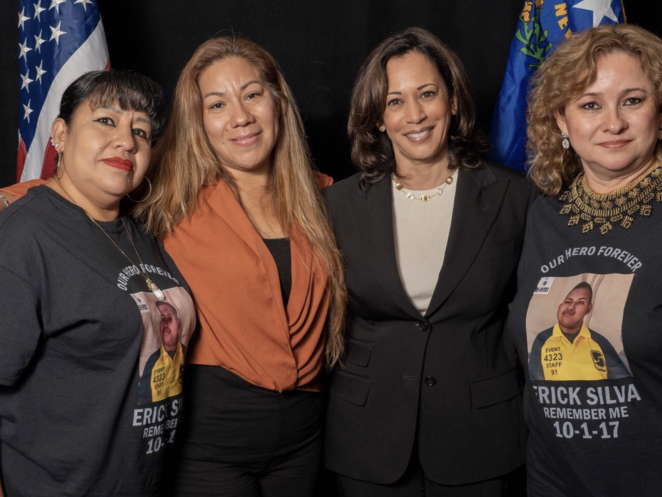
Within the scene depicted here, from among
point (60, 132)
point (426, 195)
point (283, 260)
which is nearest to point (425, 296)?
point (426, 195)

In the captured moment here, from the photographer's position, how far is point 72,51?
8.54 feet

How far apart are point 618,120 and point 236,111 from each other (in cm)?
103

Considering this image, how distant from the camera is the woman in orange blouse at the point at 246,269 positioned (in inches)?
79.9

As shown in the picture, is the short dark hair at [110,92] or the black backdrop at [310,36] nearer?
the short dark hair at [110,92]

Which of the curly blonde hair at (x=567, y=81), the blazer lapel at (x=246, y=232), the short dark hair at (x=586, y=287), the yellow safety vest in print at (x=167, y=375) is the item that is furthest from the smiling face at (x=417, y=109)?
the yellow safety vest in print at (x=167, y=375)

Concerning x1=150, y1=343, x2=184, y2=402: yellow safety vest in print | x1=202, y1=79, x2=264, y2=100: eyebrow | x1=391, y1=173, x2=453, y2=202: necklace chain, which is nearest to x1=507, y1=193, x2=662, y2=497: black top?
x1=391, y1=173, x2=453, y2=202: necklace chain

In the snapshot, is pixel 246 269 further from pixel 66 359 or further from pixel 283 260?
pixel 66 359

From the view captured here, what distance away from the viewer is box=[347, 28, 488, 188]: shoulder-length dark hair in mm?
2207

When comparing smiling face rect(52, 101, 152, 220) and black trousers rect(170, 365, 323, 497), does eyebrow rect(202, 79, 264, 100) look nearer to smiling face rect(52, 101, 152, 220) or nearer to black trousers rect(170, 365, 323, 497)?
smiling face rect(52, 101, 152, 220)

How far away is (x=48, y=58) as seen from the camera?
2617 mm

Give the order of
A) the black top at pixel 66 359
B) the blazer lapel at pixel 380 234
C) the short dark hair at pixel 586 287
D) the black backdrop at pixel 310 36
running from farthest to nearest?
1. the black backdrop at pixel 310 36
2. the blazer lapel at pixel 380 234
3. the short dark hair at pixel 586 287
4. the black top at pixel 66 359

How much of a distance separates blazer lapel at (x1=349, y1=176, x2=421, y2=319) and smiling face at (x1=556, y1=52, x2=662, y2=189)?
571mm

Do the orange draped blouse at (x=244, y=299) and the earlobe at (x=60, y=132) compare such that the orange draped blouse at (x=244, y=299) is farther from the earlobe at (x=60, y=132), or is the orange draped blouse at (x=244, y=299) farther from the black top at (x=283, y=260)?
the earlobe at (x=60, y=132)

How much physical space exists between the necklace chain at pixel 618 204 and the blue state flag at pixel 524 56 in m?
0.76
